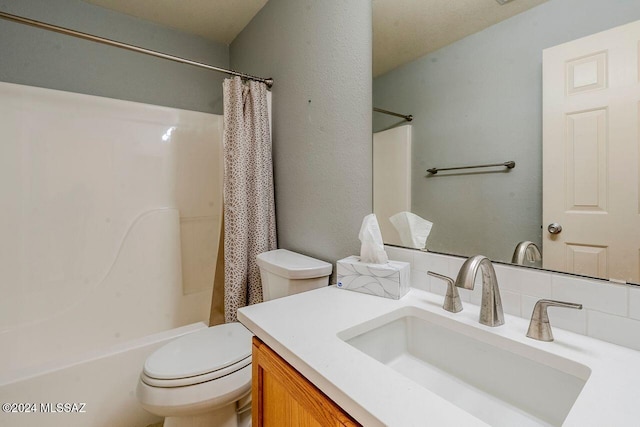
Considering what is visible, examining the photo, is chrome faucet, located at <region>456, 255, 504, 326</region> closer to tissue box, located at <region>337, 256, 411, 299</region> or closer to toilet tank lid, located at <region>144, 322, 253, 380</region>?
tissue box, located at <region>337, 256, 411, 299</region>

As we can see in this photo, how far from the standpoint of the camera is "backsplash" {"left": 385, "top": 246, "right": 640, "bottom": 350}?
60 centimetres

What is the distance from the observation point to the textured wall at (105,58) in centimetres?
165

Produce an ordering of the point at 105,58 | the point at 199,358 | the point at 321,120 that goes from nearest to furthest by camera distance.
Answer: the point at 199,358 < the point at 321,120 < the point at 105,58

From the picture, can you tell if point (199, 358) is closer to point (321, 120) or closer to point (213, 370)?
point (213, 370)

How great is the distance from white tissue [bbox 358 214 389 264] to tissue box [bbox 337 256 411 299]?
28 millimetres

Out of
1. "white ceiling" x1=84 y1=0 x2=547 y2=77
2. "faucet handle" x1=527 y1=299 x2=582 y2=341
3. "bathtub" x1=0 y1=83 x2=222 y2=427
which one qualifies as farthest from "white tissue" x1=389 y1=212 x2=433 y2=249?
"bathtub" x1=0 y1=83 x2=222 y2=427

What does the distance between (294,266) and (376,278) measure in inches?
15.5

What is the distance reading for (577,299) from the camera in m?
0.66

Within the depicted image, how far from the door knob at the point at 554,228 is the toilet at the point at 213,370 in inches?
29.7

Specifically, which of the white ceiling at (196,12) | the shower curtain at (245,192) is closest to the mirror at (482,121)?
the shower curtain at (245,192)

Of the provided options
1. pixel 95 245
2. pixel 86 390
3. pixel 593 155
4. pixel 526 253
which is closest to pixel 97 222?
pixel 95 245

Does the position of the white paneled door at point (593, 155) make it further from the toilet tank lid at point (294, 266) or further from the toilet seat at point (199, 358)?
the toilet seat at point (199, 358)

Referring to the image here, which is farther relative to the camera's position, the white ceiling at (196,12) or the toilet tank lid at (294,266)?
the white ceiling at (196,12)

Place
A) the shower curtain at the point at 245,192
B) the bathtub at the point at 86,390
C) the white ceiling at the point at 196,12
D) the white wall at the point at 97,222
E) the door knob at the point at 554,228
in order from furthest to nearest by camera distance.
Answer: the white ceiling at the point at 196,12 < the shower curtain at the point at 245,192 < the white wall at the point at 97,222 < the bathtub at the point at 86,390 < the door knob at the point at 554,228
